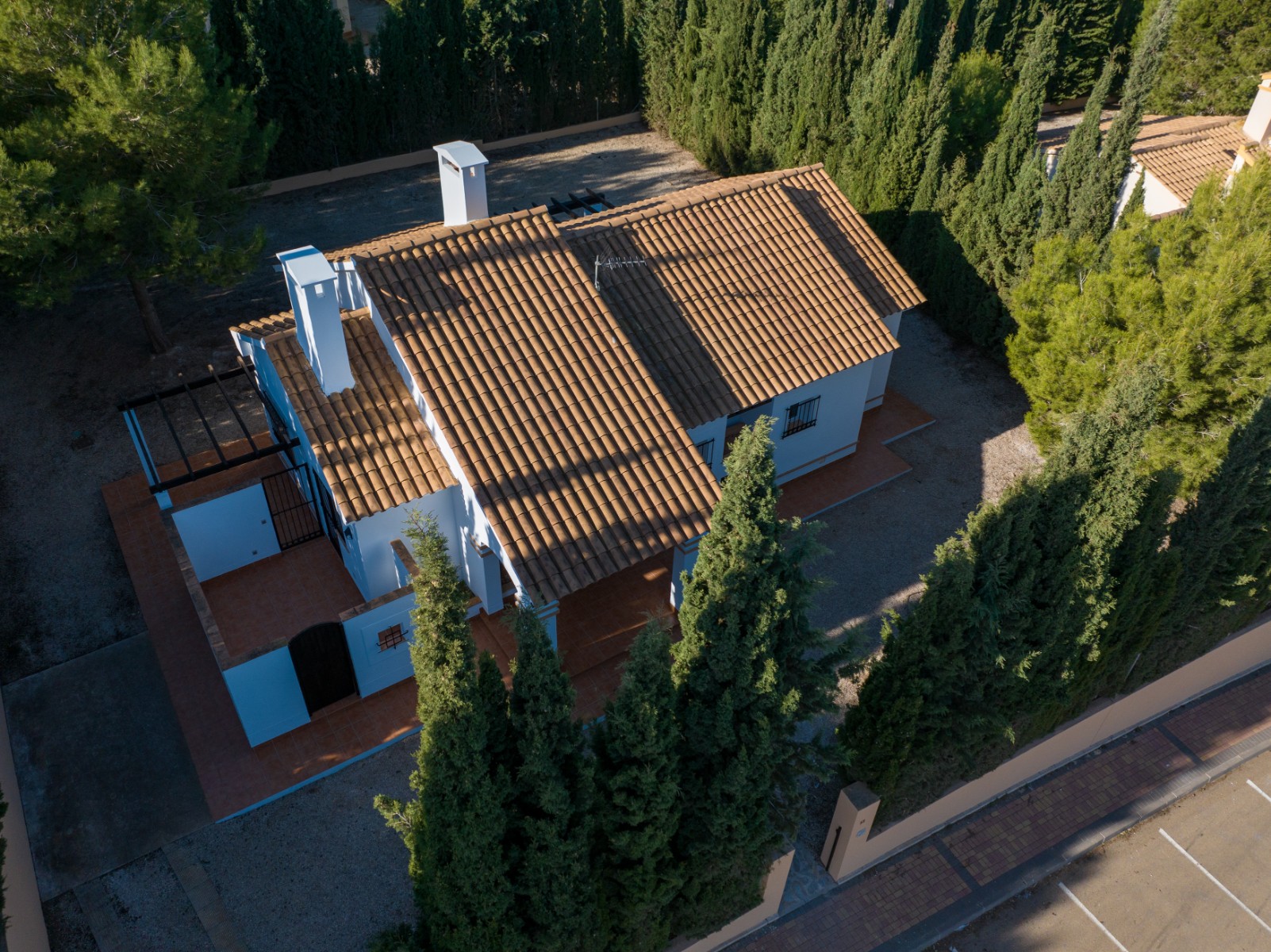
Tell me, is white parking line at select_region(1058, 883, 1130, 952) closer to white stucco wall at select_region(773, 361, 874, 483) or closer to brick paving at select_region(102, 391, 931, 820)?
brick paving at select_region(102, 391, 931, 820)

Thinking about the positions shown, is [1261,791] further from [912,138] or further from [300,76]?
[300,76]

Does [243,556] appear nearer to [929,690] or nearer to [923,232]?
[929,690]

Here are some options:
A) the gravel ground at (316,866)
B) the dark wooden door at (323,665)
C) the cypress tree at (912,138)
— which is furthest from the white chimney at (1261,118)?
the gravel ground at (316,866)

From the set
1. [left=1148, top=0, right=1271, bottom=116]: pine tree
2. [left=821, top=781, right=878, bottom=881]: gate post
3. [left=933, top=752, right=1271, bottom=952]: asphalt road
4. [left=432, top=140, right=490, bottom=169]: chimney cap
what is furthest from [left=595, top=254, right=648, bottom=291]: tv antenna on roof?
[left=1148, top=0, right=1271, bottom=116]: pine tree

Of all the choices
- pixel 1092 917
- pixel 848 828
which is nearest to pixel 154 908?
pixel 848 828

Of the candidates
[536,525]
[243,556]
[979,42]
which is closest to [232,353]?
[243,556]

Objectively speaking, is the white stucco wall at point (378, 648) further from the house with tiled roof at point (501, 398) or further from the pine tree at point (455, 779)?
the pine tree at point (455, 779)
